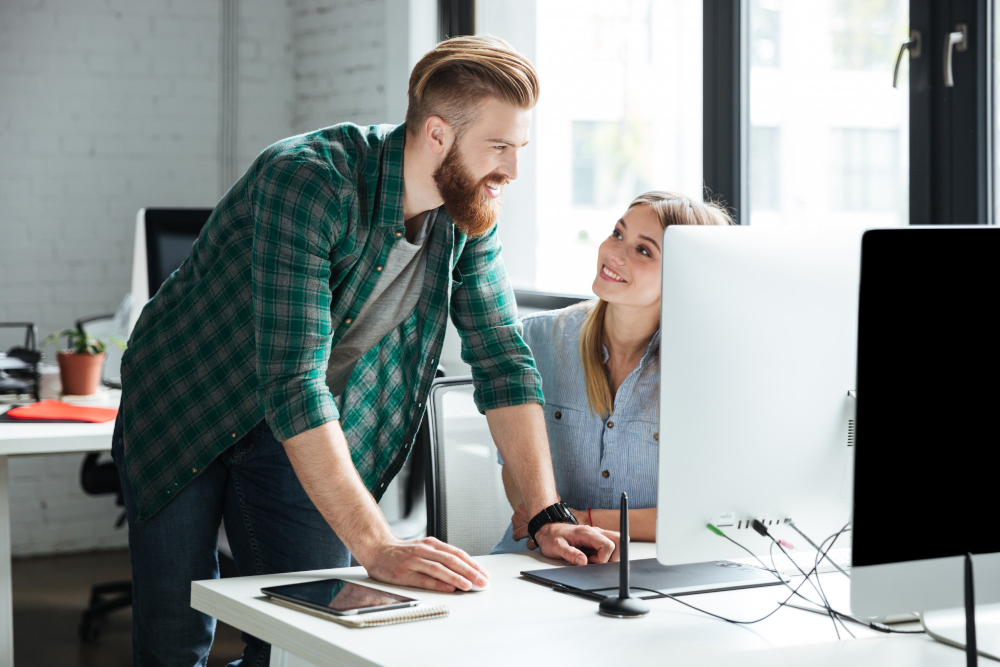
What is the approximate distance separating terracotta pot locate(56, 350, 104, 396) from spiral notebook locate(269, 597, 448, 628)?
70.0 inches

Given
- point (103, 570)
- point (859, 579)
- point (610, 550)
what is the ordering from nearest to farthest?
point (859, 579) < point (610, 550) < point (103, 570)

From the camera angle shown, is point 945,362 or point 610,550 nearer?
point 945,362

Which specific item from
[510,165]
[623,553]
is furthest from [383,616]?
[510,165]

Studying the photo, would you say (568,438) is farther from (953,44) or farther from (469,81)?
(953,44)

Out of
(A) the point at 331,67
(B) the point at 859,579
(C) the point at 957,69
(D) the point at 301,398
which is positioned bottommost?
(B) the point at 859,579

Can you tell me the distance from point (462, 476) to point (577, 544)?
1.42ft

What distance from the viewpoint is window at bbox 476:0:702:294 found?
9.71 ft

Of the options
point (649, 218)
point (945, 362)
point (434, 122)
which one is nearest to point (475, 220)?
point (434, 122)

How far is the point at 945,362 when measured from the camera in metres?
0.97

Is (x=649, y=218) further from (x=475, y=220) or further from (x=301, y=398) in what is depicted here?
(x=301, y=398)

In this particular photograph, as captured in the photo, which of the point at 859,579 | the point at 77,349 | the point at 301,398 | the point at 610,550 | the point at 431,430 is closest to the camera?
the point at 859,579

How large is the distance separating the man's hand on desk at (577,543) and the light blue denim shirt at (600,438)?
0.26 meters

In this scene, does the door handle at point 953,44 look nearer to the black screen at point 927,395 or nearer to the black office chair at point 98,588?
the black screen at point 927,395

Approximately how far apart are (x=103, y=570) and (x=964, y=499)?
140 inches
